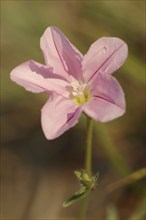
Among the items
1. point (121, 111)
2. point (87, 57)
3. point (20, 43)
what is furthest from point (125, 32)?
point (121, 111)

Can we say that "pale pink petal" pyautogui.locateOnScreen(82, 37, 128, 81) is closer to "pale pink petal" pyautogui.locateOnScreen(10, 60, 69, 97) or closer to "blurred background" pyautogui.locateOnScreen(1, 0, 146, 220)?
"pale pink petal" pyautogui.locateOnScreen(10, 60, 69, 97)

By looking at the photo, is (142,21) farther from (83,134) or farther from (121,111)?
(121,111)

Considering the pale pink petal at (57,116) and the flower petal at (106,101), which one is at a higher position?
the flower petal at (106,101)

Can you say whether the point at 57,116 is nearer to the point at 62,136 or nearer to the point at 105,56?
the point at 105,56

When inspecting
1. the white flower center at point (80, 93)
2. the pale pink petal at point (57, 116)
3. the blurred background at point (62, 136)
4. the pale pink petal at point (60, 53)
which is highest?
the pale pink petal at point (60, 53)

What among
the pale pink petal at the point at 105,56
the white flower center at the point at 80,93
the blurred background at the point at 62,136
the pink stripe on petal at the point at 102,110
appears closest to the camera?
the pink stripe on petal at the point at 102,110

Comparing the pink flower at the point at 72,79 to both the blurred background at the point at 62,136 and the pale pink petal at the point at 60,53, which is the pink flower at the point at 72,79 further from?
the blurred background at the point at 62,136

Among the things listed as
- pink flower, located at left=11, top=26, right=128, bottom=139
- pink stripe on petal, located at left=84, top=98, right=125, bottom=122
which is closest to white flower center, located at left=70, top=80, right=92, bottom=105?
pink flower, located at left=11, top=26, right=128, bottom=139

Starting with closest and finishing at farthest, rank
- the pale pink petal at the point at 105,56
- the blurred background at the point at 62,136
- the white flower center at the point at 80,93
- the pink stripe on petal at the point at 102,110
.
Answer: the pink stripe on petal at the point at 102,110
the pale pink petal at the point at 105,56
the white flower center at the point at 80,93
the blurred background at the point at 62,136

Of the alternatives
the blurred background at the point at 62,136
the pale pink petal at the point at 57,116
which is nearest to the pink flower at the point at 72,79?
the pale pink petal at the point at 57,116
